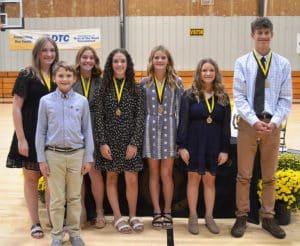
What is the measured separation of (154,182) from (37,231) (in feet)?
3.32

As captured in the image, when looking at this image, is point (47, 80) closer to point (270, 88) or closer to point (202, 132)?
point (202, 132)

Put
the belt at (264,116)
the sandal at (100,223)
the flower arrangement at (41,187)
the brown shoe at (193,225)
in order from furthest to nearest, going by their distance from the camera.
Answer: the flower arrangement at (41,187), the sandal at (100,223), the brown shoe at (193,225), the belt at (264,116)

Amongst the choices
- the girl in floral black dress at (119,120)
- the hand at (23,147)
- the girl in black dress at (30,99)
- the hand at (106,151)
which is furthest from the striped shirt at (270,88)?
the hand at (23,147)

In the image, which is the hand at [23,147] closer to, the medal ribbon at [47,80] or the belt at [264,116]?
the medal ribbon at [47,80]

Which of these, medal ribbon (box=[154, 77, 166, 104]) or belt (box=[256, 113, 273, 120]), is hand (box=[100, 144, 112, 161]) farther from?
belt (box=[256, 113, 273, 120])

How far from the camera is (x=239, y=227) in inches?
138

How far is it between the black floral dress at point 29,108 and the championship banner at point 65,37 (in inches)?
392

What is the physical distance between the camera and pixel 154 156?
11.6 feet

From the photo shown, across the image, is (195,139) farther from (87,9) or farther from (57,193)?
(87,9)

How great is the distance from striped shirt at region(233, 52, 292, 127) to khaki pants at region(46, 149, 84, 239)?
50.9 inches

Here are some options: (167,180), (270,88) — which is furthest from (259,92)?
(167,180)

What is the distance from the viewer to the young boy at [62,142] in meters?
3.05

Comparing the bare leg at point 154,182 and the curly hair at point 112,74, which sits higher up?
the curly hair at point 112,74

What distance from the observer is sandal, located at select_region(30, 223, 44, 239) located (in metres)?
3.46
